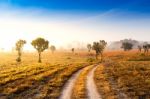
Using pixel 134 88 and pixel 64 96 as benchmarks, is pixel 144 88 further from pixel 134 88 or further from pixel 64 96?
pixel 64 96

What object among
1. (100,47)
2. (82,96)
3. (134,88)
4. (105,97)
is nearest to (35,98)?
(82,96)

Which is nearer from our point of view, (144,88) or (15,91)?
(15,91)

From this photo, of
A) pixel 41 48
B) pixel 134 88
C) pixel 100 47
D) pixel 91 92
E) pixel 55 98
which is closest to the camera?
pixel 55 98

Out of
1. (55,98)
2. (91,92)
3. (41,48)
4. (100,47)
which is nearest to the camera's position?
(55,98)

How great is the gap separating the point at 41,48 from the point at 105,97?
115 m

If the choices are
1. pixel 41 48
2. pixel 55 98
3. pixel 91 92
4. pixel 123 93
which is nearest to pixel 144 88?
pixel 123 93

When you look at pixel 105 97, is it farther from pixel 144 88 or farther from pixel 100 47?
pixel 100 47

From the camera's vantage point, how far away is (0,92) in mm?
38594

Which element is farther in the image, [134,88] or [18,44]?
[18,44]

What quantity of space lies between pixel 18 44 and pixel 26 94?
119 meters

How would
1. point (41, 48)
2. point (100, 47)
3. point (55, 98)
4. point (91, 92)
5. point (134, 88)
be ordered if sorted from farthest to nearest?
point (100, 47) → point (41, 48) → point (134, 88) → point (91, 92) → point (55, 98)

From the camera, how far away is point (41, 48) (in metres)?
146

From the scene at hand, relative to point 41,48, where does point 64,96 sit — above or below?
below

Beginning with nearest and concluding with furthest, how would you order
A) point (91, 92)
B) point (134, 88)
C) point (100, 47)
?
1. point (91, 92)
2. point (134, 88)
3. point (100, 47)
